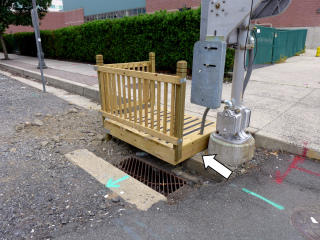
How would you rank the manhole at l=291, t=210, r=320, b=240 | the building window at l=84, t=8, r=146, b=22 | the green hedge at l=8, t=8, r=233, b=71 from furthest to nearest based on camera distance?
the building window at l=84, t=8, r=146, b=22 < the green hedge at l=8, t=8, r=233, b=71 < the manhole at l=291, t=210, r=320, b=240

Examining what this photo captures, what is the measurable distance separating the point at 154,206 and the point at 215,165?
1.04 meters

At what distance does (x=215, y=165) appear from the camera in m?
3.15

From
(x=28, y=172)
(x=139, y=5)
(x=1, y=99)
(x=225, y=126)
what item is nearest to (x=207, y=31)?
(x=225, y=126)

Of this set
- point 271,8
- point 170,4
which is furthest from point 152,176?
point 170,4

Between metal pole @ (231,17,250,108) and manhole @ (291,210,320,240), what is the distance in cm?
138

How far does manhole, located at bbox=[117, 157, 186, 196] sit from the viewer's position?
3176mm

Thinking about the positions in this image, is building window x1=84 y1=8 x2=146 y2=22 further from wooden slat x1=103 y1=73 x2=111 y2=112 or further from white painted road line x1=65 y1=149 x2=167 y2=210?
white painted road line x1=65 y1=149 x2=167 y2=210

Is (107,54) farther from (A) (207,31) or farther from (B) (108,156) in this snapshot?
(A) (207,31)

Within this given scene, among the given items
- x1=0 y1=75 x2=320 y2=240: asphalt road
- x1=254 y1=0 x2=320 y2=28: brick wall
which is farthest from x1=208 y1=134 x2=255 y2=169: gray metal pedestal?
x1=254 y1=0 x2=320 y2=28: brick wall

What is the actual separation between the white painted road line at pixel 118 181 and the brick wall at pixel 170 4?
26.0m

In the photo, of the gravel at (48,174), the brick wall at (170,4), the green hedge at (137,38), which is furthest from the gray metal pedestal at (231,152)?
the brick wall at (170,4)

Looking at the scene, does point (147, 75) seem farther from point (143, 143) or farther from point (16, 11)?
point (16, 11)

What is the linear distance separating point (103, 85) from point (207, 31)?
1.85 meters

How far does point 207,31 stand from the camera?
9.04ft
